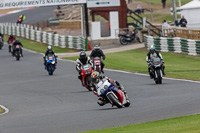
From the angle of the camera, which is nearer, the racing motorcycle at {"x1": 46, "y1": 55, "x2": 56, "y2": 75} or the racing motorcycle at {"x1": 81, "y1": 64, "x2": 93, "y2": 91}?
the racing motorcycle at {"x1": 81, "y1": 64, "x2": 93, "y2": 91}

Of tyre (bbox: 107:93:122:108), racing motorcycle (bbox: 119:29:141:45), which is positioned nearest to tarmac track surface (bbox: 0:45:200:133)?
tyre (bbox: 107:93:122:108)

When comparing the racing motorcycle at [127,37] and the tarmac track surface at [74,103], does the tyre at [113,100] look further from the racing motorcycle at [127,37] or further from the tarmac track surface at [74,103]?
the racing motorcycle at [127,37]

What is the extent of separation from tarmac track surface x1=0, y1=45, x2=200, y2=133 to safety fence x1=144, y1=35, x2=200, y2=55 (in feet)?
28.1

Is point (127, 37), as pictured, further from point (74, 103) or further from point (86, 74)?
point (74, 103)

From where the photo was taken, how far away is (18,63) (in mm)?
37375

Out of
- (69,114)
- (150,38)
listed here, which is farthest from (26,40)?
(69,114)

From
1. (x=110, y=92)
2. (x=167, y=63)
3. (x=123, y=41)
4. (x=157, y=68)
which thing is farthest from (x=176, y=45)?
(x=110, y=92)

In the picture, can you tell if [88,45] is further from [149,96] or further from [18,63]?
[149,96]

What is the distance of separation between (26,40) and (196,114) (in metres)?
43.1

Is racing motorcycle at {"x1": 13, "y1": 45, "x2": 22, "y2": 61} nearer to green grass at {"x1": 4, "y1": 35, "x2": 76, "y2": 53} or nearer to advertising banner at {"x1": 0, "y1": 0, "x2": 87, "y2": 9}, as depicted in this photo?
green grass at {"x1": 4, "y1": 35, "x2": 76, "y2": 53}

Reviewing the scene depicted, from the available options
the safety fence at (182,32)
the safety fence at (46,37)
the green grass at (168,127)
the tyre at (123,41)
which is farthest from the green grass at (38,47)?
the green grass at (168,127)

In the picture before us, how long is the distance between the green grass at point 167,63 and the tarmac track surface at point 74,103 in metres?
1.78

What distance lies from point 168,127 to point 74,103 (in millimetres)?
7369

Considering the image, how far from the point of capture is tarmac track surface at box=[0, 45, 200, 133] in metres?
13.8
